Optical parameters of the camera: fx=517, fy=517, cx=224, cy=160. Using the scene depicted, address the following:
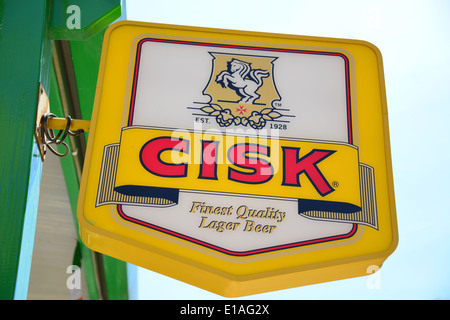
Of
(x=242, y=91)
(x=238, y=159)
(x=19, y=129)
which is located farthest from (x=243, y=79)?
(x=19, y=129)

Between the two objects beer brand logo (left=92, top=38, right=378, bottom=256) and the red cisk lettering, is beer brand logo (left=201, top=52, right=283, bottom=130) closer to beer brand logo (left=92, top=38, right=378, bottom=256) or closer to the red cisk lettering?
beer brand logo (left=92, top=38, right=378, bottom=256)

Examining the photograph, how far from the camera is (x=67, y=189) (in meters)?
3.87

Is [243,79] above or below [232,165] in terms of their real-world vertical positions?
above

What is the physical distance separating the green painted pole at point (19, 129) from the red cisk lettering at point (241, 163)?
0.47 metres

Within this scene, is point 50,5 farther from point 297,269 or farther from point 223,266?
point 297,269

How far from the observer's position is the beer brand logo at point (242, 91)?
1962 mm

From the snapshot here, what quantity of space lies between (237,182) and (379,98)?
→ 71 cm

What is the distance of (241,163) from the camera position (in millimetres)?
1867

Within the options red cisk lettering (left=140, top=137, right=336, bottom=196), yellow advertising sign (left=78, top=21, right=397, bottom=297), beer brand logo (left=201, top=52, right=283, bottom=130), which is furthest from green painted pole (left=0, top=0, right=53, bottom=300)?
beer brand logo (left=201, top=52, right=283, bottom=130)

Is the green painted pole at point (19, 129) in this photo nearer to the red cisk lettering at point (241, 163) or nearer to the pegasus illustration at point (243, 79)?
the red cisk lettering at point (241, 163)

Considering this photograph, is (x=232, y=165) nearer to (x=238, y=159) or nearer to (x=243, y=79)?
(x=238, y=159)

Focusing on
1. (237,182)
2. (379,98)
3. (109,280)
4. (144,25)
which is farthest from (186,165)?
(109,280)

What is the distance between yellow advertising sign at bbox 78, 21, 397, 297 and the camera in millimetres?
1728

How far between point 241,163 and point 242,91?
12.6 inches
